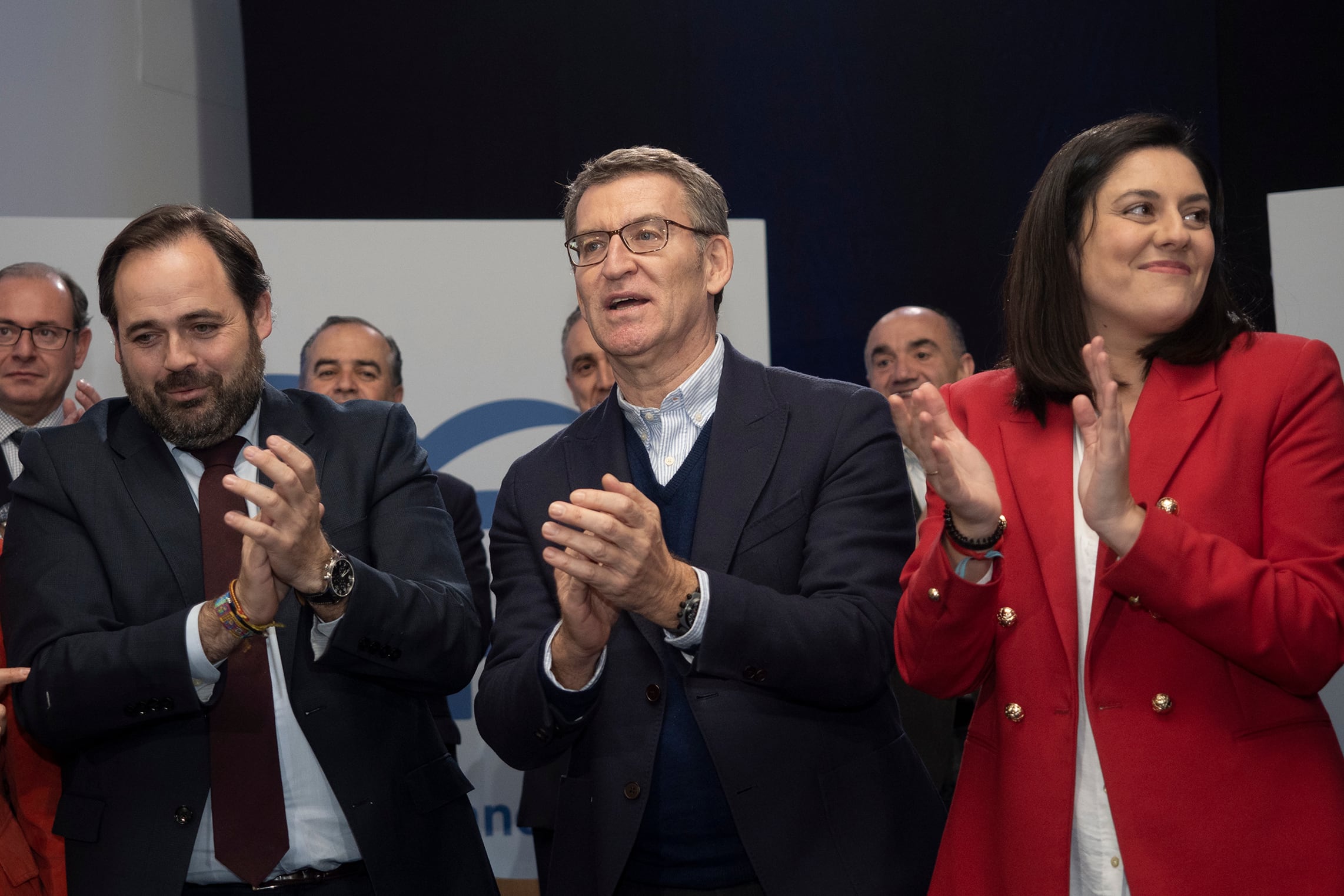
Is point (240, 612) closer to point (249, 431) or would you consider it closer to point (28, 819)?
point (249, 431)

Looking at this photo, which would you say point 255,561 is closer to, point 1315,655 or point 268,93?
point 1315,655

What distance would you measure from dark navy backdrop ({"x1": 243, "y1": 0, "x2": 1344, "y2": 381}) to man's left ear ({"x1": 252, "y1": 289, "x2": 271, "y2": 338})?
131 inches

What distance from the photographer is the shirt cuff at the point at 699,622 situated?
190cm

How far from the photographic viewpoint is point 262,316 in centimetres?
251

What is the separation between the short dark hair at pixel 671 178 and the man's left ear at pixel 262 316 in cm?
62

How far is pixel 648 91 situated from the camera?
5723 mm

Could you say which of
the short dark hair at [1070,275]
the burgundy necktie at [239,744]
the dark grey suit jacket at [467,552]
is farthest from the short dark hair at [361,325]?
the short dark hair at [1070,275]

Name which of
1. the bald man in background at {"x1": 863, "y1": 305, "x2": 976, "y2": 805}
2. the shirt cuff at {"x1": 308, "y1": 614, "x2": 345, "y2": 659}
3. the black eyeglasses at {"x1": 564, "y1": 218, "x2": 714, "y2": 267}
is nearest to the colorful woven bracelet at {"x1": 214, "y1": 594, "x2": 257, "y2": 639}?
the shirt cuff at {"x1": 308, "y1": 614, "x2": 345, "y2": 659}

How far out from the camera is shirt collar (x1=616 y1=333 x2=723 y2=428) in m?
2.28

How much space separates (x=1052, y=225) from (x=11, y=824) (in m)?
2.05

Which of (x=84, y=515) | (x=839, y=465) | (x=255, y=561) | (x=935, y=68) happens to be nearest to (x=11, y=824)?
(x=84, y=515)

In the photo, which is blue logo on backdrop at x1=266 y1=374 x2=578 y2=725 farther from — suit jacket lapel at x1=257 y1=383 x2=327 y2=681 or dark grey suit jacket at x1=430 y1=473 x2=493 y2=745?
suit jacket lapel at x1=257 y1=383 x2=327 y2=681

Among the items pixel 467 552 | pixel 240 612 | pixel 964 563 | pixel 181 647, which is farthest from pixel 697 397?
pixel 467 552

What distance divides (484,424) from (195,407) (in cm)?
238
